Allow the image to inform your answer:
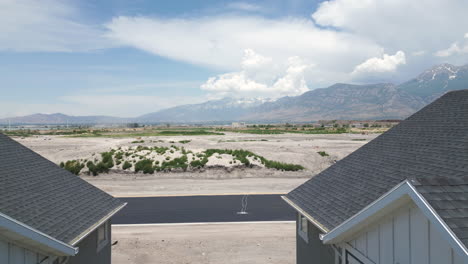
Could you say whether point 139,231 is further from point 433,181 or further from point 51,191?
point 433,181

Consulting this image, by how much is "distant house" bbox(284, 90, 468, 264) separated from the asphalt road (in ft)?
30.5

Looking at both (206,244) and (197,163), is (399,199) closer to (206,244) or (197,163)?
(206,244)

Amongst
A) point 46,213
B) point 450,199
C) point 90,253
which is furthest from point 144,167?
point 450,199

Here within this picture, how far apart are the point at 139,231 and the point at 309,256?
1130 centimetres

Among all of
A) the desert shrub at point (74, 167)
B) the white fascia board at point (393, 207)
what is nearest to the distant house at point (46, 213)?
the white fascia board at point (393, 207)

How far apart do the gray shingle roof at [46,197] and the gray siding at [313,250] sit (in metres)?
6.70

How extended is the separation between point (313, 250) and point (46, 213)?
25.9 ft

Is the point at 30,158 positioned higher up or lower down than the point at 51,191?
higher up

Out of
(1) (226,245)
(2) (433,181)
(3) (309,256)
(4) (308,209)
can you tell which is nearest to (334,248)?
(4) (308,209)

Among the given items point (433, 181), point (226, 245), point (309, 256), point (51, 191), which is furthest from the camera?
point (226, 245)

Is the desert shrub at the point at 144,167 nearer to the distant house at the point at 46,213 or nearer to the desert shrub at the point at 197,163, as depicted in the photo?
the desert shrub at the point at 197,163

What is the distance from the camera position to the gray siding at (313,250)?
28.1 ft

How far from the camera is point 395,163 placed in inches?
348

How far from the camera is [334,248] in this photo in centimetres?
765
